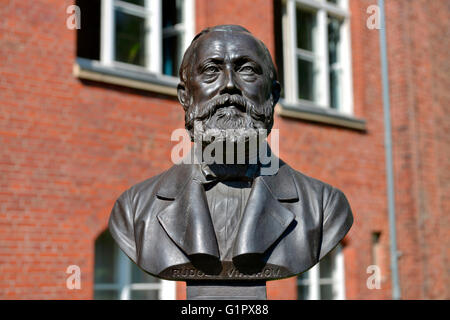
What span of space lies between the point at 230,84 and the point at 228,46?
0.69ft

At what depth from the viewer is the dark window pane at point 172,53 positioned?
27.0ft

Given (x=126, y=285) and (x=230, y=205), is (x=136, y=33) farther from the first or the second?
(x=230, y=205)

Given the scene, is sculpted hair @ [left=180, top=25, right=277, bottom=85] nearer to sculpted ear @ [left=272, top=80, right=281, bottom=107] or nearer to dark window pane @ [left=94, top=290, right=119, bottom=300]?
sculpted ear @ [left=272, top=80, right=281, bottom=107]

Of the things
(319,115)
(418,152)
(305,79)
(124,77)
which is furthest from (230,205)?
(418,152)

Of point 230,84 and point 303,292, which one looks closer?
point 230,84

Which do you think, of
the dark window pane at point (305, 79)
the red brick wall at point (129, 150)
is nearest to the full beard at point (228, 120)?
the red brick wall at point (129, 150)

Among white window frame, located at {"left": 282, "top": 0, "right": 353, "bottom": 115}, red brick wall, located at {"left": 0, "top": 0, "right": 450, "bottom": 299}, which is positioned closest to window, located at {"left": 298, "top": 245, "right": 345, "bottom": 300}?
red brick wall, located at {"left": 0, "top": 0, "right": 450, "bottom": 299}

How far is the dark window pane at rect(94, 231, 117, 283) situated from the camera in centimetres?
726

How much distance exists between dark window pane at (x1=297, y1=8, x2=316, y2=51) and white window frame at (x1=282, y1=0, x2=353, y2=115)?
99 mm

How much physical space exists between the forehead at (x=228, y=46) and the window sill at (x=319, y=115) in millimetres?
5418

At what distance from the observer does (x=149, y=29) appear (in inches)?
314

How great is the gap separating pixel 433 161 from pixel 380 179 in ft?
3.75

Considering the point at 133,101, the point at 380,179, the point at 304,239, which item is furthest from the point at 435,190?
the point at 304,239
